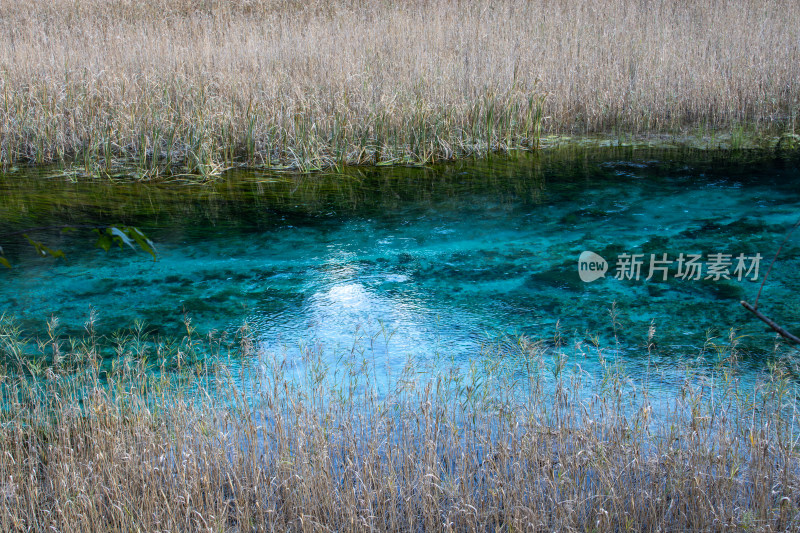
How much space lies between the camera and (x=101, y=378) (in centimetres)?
338

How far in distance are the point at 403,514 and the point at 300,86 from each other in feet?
19.0

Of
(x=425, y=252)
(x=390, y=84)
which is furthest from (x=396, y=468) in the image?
(x=390, y=84)

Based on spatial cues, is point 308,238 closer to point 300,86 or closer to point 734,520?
point 300,86

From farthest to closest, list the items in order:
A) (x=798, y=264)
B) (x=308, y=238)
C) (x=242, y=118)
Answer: (x=242, y=118)
(x=308, y=238)
(x=798, y=264)

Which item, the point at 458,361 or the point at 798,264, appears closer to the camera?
the point at 458,361

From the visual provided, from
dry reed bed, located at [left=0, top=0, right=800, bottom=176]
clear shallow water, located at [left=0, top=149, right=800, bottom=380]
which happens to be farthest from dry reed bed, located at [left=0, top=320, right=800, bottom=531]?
dry reed bed, located at [left=0, top=0, right=800, bottom=176]

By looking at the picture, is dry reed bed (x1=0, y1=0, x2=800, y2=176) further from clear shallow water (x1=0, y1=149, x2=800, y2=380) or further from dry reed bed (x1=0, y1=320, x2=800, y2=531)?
dry reed bed (x1=0, y1=320, x2=800, y2=531)

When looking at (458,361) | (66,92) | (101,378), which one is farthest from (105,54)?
(458,361)

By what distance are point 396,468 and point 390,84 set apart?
560cm


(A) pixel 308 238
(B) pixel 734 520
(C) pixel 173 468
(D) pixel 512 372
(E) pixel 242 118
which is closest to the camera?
(B) pixel 734 520

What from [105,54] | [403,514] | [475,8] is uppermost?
[475,8]

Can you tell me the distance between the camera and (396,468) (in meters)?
2.55

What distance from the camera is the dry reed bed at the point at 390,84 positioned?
7027 mm

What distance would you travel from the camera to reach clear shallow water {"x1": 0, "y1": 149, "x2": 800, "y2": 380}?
12.6 ft
